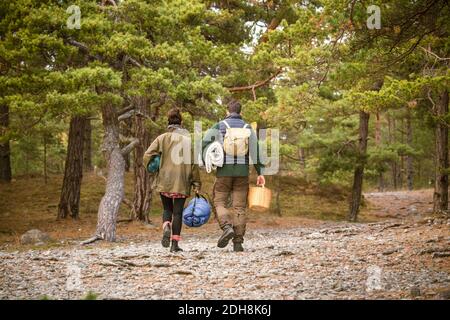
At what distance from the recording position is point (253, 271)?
24.2 ft

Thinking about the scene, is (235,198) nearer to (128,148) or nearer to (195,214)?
(195,214)

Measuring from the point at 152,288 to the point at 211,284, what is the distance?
686 mm

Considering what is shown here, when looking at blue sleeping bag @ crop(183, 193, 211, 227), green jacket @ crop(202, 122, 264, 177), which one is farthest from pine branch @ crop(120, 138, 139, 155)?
green jacket @ crop(202, 122, 264, 177)

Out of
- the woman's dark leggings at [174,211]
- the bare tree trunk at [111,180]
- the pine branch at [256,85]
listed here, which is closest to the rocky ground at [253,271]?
the woman's dark leggings at [174,211]

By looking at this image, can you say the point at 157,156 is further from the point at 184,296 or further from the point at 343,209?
the point at 343,209

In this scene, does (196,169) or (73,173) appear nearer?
(196,169)

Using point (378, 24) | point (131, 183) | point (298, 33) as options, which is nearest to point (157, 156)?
point (378, 24)

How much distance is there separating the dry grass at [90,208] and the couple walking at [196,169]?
5426mm

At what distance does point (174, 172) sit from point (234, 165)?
956 mm

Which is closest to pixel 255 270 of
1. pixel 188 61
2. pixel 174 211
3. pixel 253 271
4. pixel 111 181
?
pixel 253 271

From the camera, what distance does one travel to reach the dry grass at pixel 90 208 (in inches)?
629

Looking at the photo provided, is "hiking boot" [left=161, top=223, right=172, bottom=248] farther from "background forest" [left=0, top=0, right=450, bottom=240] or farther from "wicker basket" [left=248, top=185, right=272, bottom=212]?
"background forest" [left=0, top=0, right=450, bottom=240]

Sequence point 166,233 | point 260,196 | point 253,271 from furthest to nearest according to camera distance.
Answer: point 260,196, point 166,233, point 253,271

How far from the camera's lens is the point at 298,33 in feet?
40.6
